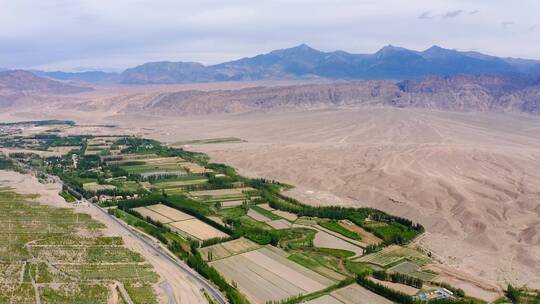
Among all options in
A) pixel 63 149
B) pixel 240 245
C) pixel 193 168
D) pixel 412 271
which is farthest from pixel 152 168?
pixel 412 271

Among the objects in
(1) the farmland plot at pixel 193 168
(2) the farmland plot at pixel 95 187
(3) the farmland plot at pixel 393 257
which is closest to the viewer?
(3) the farmland plot at pixel 393 257

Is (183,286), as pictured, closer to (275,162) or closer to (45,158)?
(275,162)

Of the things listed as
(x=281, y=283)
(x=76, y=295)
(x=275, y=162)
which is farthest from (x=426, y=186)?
(x=76, y=295)

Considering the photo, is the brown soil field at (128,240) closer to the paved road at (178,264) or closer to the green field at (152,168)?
the paved road at (178,264)

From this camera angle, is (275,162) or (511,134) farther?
(511,134)

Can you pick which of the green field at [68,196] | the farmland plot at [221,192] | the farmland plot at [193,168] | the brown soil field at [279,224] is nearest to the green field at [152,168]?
the farmland plot at [193,168]

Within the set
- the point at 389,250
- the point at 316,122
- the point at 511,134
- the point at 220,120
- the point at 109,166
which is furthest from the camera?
the point at 220,120
